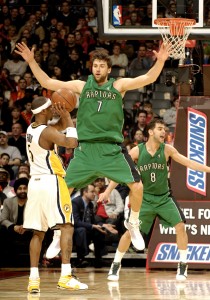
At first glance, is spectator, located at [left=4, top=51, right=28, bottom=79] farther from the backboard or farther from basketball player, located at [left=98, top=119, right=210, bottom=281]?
basketball player, located at [left=98, top=119, right=210, bottom=281]

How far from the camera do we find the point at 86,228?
1199cm

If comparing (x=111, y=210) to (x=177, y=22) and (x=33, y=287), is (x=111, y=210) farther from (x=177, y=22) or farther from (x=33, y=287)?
(x=33, y=287)

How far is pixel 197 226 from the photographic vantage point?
1145 cm

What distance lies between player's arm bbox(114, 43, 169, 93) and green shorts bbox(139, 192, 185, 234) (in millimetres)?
2231

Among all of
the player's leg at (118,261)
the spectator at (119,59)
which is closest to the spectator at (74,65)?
the spectator at (119,59)

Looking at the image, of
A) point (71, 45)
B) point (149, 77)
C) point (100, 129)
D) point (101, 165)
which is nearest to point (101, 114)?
point (100, 129)

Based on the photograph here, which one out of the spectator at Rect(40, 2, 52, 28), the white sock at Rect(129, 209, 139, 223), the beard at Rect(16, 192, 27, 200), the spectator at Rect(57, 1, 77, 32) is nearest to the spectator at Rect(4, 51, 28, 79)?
the spectator at Rect(40, 2, 52, 28)

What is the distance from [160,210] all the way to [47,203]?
9.02 feet

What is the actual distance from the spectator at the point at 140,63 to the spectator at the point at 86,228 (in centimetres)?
541

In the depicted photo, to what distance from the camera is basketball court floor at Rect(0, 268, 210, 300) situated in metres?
7.50

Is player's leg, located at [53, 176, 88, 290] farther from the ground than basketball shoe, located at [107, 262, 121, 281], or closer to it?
farther from the ground

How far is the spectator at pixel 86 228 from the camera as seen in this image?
11.9 metres

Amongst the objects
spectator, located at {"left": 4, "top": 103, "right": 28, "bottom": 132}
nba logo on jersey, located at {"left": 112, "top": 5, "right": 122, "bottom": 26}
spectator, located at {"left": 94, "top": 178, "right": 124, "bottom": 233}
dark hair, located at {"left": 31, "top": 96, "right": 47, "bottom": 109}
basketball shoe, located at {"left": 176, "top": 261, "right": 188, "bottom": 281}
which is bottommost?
basketball shoe, located at {"left": 176, "top": 261, "right": 188, "bottom": 281}

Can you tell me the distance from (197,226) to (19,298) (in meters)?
4.68
